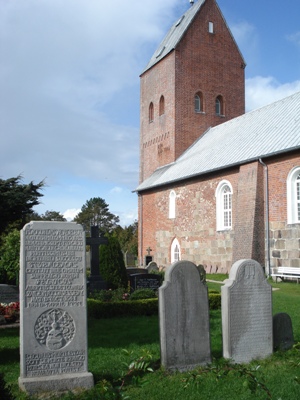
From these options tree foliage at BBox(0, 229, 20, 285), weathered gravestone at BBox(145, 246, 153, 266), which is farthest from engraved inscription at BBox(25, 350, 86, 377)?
weathered gravestone at BBox(145, 246, 153, 266)

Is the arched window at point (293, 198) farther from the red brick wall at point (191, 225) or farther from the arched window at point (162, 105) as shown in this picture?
the arched window at point (162, 105)

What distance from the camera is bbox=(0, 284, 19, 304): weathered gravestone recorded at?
11495 mm

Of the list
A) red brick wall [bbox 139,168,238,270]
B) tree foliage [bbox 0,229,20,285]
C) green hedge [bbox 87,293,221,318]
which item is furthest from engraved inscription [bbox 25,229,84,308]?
red brick wall [bbox 139,168,238,270]

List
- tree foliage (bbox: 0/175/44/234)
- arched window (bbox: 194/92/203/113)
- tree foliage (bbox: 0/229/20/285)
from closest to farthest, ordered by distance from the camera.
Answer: tree foliage (bbox: 0/175/44/234) → tree foliage (bbox: 0/229/20/285) → arched window (bbox: 194/92/203/113)

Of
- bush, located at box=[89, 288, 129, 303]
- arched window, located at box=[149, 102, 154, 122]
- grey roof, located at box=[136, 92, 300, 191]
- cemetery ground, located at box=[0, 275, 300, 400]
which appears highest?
arched window, located at box=[149, 102, 154, 122]

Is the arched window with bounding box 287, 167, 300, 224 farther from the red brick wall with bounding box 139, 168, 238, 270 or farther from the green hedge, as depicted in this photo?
the green hedge

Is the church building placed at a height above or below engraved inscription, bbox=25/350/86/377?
above

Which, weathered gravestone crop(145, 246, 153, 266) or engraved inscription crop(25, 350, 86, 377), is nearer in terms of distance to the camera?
engraved inscription crop(25, 350, 86, 377)

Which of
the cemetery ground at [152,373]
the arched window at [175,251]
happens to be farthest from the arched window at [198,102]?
the cemetery ground at [152,373]

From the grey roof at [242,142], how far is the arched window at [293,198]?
106 cm

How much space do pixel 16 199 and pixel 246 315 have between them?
496 centimetres

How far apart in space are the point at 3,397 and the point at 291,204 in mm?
14495

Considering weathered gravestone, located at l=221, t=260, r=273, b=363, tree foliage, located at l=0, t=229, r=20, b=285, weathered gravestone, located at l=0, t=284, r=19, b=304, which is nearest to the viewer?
weathered gravestone, located at l=221, t=260, r=273, b=363

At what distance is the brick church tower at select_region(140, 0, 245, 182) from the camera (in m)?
25.2
